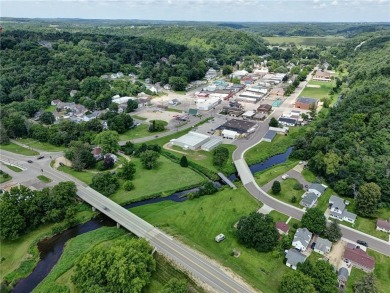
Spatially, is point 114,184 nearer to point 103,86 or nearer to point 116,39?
point 103,86

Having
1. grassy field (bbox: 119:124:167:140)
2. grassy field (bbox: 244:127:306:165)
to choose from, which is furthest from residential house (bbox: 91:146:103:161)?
grassy field (bbox: 244:127:306:165)

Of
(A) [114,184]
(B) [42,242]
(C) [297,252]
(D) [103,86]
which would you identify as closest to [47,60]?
(D) [103,86]

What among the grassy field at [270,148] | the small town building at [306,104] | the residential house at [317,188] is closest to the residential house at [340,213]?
the residential house at [317,188]

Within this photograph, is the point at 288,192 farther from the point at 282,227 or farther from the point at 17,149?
the point at 17,149

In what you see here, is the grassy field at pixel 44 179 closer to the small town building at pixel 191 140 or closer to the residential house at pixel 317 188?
the small town building at pixel 191 140

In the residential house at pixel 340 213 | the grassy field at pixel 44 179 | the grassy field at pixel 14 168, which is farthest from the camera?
the grassy field at pixel 14 168

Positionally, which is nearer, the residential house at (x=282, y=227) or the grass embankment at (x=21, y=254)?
the grass embankment at (x=21, y=254)

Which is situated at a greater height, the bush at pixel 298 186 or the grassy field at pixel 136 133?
the bush at pixel 298 186

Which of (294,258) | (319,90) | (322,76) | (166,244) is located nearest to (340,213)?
(294,258)
